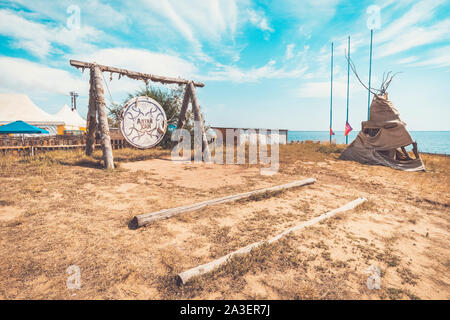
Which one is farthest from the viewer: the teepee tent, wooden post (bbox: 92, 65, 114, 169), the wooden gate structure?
the teepee tent

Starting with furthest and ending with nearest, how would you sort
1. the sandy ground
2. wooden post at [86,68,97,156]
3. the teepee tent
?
the teepee tent
wooden post at [86,68,97,156]
the sandy ground

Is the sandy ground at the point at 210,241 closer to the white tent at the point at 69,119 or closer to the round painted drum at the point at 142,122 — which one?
the round painted drum at the point at 142,122

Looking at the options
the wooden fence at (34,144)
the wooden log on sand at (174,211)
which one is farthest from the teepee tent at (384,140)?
the wooden fence at (34,144)

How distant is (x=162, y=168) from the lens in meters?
8.71

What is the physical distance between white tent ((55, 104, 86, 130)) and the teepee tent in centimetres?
3227

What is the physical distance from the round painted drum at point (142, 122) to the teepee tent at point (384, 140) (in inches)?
408

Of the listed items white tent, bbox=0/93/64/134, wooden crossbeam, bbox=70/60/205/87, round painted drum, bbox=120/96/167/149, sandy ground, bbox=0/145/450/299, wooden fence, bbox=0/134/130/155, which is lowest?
sandy ground, bbox=0/145/450/299

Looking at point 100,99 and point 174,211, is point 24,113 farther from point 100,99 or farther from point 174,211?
point 174,211

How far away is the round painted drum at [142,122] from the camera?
26.2 feet

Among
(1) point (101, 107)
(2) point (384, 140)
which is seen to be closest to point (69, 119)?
(1) point (101, 107)

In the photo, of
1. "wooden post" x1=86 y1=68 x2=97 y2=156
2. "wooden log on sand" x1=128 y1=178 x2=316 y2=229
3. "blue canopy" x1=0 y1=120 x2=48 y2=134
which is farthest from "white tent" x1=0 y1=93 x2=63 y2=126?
"wooden log on sand" x1=128 y1=178 x2=316 y2=229

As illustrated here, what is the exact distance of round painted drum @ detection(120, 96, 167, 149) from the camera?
314 inches

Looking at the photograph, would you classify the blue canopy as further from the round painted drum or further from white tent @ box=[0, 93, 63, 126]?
white tent @ box=[0, 93, 63, 126]
